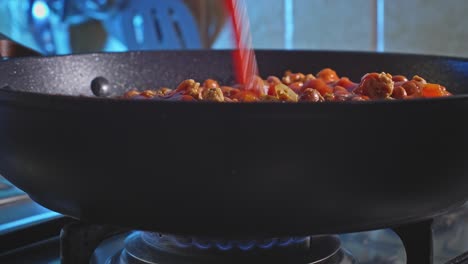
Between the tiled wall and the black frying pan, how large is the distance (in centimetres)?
101

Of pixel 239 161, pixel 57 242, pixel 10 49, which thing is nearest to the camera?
pixel 239 161

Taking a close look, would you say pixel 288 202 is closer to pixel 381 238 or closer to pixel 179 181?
pixel 179 181

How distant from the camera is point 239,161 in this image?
17.6 inches

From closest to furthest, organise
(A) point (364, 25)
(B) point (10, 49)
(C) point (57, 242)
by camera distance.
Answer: (C) point (57, 242), (B) point (10, 49), (A) point (364, 25)

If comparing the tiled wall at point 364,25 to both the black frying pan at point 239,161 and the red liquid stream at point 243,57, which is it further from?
the black frying pan at point 239,161

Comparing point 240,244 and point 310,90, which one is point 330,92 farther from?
point 240,244

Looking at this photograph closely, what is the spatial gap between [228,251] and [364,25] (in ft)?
3.70

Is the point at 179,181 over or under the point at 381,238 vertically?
over

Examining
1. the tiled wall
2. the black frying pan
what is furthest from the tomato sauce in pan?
the tiled wall

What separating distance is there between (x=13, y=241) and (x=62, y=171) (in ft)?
0.81

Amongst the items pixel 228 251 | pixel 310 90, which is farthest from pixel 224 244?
pixel 310 90

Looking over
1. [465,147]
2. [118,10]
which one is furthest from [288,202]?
[118,10]

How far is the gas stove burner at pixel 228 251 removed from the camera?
63cm

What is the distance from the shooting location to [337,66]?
962mm
